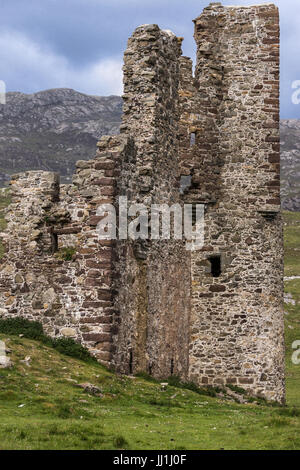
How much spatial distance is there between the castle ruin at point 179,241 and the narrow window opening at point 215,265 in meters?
0.04

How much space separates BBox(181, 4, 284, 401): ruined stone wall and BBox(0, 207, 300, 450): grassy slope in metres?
6.08

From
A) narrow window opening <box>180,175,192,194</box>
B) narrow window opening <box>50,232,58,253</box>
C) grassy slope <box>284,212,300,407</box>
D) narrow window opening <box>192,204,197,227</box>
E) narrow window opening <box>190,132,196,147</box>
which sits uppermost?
narrow window opening <box>190,132,196,147</box>

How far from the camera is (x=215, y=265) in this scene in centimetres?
2988

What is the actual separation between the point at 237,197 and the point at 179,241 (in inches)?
129

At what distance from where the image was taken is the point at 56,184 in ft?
79.0

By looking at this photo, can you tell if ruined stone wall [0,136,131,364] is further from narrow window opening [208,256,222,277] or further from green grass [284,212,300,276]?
green grass [284,212,300,276]

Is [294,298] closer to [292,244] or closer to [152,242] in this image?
[292,244]

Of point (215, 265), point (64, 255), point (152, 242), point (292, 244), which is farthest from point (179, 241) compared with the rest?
point (292, 244)

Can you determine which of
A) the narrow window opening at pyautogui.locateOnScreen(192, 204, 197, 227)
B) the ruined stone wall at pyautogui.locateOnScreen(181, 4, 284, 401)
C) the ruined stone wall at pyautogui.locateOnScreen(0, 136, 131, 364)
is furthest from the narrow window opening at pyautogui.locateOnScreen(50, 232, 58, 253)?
the narrow window opening at pyautogui.locateOnScreen(192, 204, 197, 227)

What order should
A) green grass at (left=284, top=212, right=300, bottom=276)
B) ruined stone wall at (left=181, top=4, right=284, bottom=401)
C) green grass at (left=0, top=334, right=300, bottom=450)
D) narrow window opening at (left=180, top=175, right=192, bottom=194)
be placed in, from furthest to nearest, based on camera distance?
green grass at (left=284, top=212, right=300, bottom=276)
narrow window opening at (left=180, top=175, right=192, bottom=194)
ruined stone wall at (left=181, top=4, right=284, bottom=401)
green grass at (left=0, top=334, right=300, bottom=450)

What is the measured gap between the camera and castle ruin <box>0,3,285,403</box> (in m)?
22.5

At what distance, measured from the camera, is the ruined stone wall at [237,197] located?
29156 millimetres
